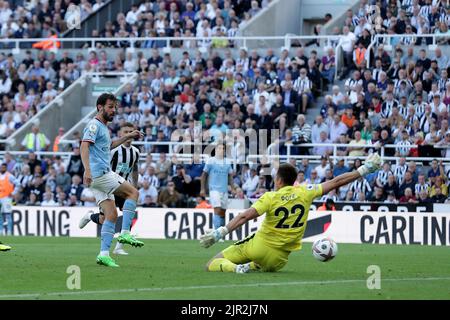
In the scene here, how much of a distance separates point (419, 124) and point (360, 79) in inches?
108

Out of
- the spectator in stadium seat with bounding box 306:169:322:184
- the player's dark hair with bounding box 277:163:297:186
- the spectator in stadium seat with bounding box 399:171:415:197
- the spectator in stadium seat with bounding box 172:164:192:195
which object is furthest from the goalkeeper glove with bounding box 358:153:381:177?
the spectator in stadium seat with bounding box 172:164:192:195

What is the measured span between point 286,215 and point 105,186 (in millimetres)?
2923

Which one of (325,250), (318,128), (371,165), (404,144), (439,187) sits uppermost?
(371,165)

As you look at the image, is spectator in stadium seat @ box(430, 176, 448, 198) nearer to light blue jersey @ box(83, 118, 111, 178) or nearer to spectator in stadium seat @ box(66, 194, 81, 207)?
spectator in stadium seat @ box(66, 194, 81, 207)

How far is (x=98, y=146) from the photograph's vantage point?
15.7 metres

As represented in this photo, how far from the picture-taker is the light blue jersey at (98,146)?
612 inches

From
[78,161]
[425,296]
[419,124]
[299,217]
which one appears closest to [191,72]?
[78,161]

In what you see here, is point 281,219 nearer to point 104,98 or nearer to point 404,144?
point 104,98

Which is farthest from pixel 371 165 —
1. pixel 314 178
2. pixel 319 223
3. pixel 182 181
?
pixel 182 181

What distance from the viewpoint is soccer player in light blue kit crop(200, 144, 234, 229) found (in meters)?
25.2

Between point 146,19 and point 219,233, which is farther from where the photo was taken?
point 146,19

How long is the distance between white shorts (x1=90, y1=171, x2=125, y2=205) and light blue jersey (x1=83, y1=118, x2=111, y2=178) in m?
0.07

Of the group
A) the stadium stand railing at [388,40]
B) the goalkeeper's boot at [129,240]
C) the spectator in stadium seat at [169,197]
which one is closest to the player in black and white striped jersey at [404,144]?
the stadium stand railing at [388,40]

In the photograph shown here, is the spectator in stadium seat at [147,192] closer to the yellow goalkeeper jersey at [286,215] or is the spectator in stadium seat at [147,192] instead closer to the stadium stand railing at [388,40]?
the stadium stand railing at [388,40]
